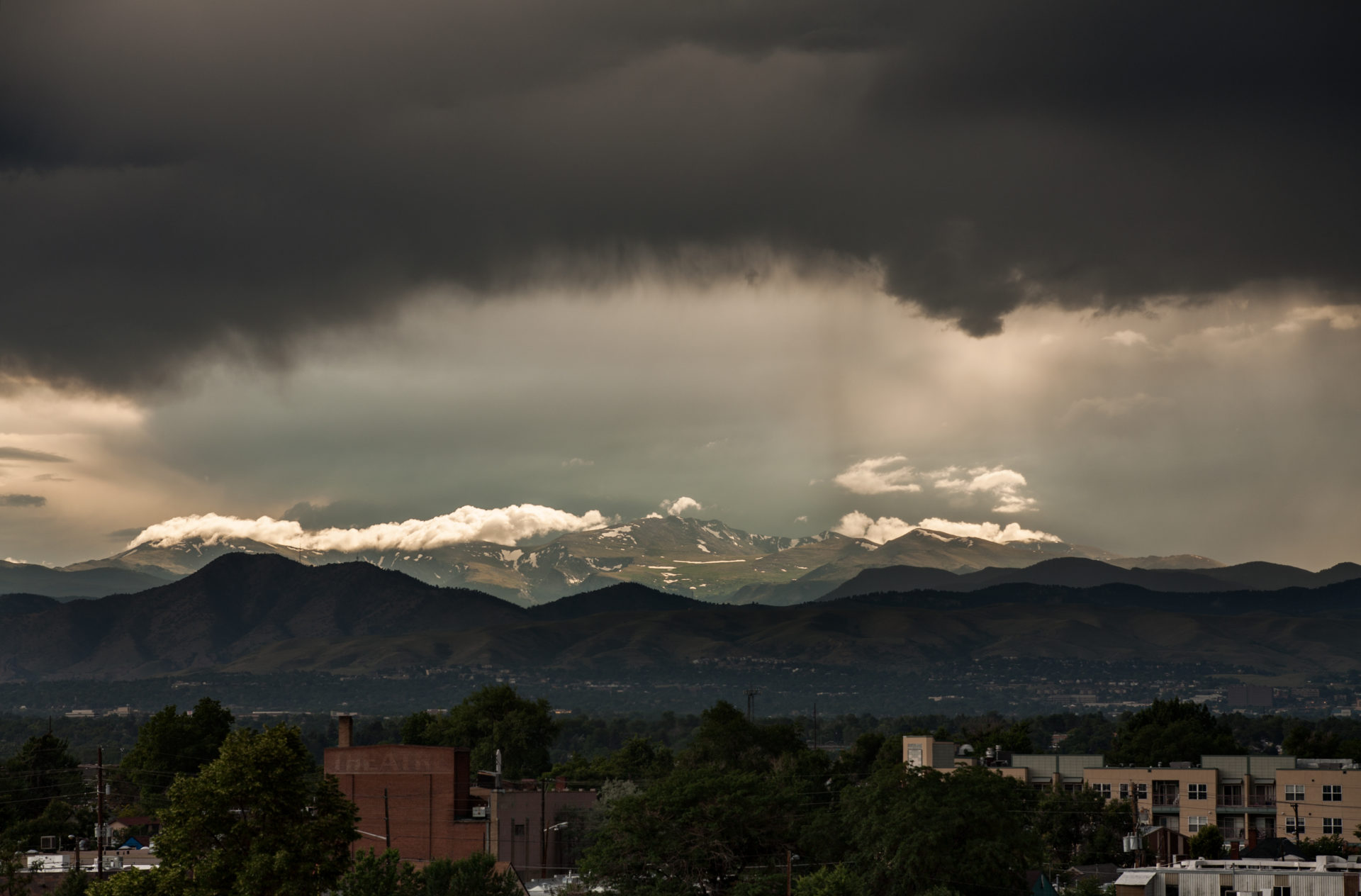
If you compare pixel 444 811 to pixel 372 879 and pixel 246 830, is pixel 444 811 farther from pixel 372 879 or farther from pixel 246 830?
pixel 246 830

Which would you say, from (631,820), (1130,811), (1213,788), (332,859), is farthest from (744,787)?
(1213,788)

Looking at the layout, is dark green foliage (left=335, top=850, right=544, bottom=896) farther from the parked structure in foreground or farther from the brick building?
the parked structure in foreground

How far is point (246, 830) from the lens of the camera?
75750mm

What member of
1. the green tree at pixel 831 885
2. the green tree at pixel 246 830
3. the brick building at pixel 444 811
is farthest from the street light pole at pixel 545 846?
the green tree at pixel 246 830

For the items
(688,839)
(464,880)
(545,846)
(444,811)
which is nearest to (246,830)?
(464,880)

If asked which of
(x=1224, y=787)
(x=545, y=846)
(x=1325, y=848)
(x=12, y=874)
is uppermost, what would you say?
(x=12, y=874)

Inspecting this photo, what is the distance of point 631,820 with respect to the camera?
355 ft

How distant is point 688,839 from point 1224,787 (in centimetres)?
9811

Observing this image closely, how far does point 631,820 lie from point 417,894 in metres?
20.4

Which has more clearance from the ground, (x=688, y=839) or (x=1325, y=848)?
(x=688, y=839)

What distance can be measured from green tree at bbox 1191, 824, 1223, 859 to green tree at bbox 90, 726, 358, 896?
92.6 meters

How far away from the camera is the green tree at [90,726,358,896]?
73875 mm

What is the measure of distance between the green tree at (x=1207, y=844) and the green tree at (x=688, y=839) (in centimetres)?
5075

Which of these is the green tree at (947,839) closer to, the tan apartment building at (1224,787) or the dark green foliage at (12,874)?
the tan apartment building at (1224,787)
